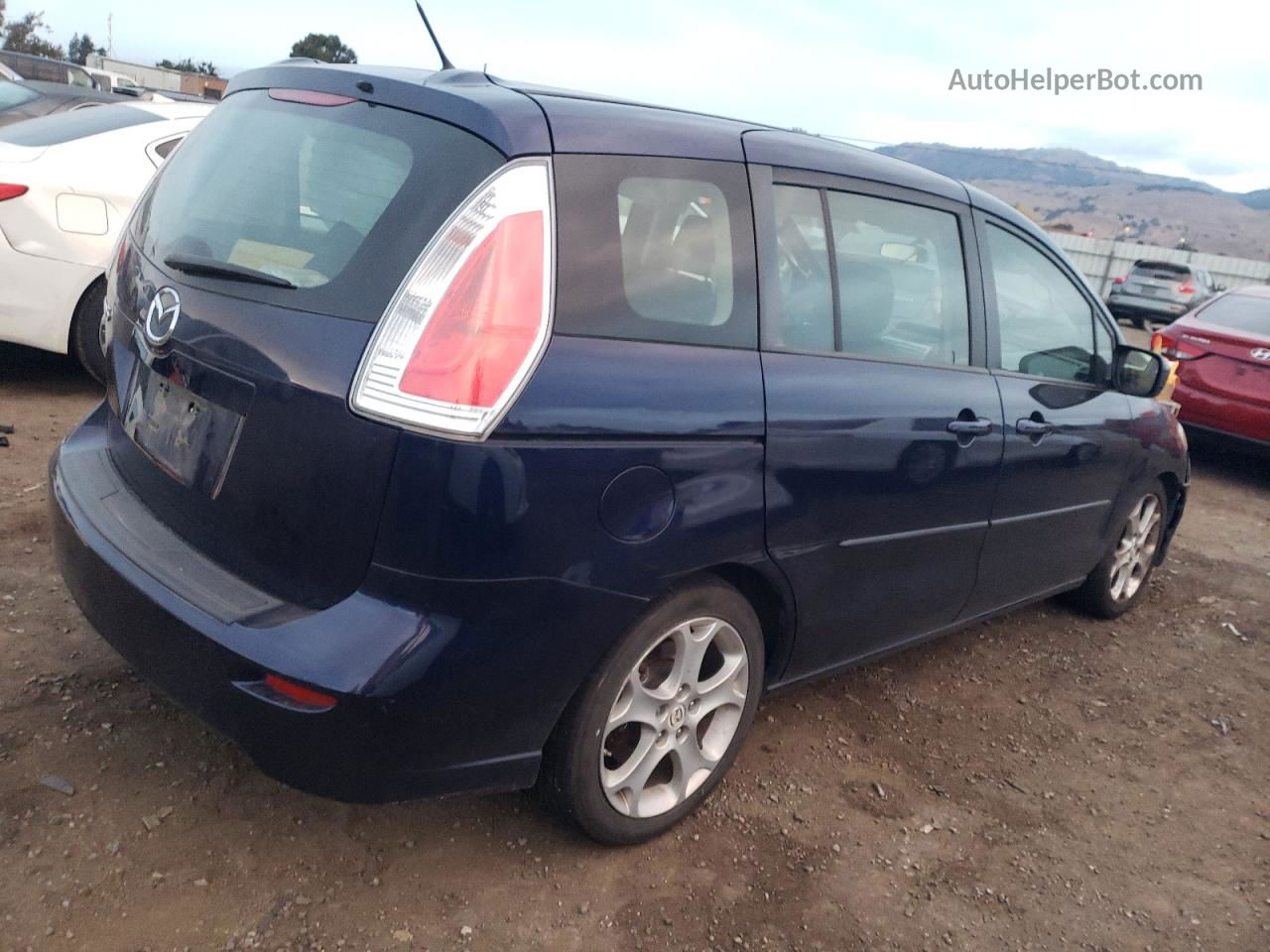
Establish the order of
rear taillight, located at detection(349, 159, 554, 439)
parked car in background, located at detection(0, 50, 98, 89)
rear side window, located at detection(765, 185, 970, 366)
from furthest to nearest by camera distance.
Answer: parked car in background, located at detection(0, 50, 98, 89), rear side window, located at detection(765, 185, 970, 366), rear taillight, located at detection(349, 159, 554, 439)

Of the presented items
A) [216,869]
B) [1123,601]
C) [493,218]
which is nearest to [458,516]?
[493,218]

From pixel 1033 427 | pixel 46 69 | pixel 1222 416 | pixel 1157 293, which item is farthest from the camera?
pixel 1157 293

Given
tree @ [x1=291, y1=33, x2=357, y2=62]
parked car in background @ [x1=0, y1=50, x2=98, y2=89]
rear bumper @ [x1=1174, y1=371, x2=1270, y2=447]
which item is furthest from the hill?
rear bumper @ [x1=1174, y1=371, x2=1270, y2=447]

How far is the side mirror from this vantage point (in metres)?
4.11

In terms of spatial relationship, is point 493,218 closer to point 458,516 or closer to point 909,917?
point 458,516

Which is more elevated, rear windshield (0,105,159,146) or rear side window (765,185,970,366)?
rear side window (765,185,970,366)

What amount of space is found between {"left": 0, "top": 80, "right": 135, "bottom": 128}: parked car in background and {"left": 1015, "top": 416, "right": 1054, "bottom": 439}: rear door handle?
954 cm

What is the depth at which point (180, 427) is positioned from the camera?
235cm

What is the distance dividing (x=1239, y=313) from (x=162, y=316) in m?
8.33

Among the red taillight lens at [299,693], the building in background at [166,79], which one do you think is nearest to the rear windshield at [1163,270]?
the red taillight lens at [299,693]

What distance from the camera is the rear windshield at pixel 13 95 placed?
10.3 metres

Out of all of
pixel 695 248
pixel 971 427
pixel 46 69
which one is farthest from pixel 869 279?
pixel 46 69

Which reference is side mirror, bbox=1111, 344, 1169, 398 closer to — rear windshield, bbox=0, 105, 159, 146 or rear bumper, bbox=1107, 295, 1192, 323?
rear windshield, bbox=0, 105, 159, 146

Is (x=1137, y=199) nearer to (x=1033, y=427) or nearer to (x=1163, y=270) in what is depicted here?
(x=1163, y=270)
